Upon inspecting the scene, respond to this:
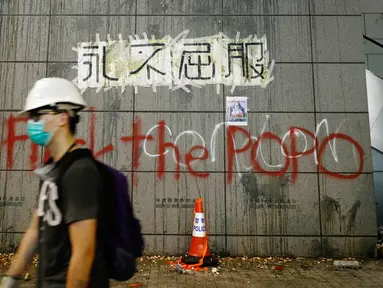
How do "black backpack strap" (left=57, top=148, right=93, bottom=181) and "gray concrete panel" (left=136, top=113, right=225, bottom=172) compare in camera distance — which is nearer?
"black backpack strap" (left=57, top=148, right=93, bottom=181)

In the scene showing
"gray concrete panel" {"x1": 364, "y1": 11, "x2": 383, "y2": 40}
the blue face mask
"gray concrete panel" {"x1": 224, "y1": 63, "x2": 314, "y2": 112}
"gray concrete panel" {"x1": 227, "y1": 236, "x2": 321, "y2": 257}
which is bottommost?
"gray concrete panel" {"x1": 227, "y1": 236, "x2": 321, "y2": 257}

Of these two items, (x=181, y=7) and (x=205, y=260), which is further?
(x=181, y=7)

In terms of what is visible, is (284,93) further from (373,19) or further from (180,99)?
(373,19)

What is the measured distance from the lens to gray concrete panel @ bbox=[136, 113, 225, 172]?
6.18 m

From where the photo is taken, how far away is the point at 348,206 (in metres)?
6.08

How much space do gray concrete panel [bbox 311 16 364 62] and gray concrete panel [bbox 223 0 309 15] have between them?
0.35 meters

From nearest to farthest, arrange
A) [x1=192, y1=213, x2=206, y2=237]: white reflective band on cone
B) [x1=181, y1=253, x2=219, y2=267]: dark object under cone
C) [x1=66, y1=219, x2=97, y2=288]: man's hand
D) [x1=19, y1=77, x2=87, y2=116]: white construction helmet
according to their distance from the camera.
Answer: [x1=66, y1=219, x2=97, y2=288]: man's hand < [x1=19, y1=77, x2=87, y2=116]: white construction helmet < [x1=181, y1=253, x2=219, y2=267]: dark object under cone < [x1=192, y1=213, x2=206, y2=237]: white reflective band on cone

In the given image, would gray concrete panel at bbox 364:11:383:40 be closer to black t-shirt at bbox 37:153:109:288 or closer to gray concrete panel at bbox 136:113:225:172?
gray concrete panel at bbox 136:113:225:172

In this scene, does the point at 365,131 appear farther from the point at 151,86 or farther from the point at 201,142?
the point at 151,86

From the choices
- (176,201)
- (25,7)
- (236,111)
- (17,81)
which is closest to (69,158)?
(176,201)

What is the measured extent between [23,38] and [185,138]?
11.4 feet

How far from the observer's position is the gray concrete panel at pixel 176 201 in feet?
19.9

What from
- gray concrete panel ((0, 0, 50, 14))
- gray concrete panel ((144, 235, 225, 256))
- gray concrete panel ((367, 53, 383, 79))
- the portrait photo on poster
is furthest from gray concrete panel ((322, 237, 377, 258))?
gray concrete panel ((0, 0, 50, 14))

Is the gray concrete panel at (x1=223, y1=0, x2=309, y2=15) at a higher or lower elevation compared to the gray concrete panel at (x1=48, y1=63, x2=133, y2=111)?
higher
